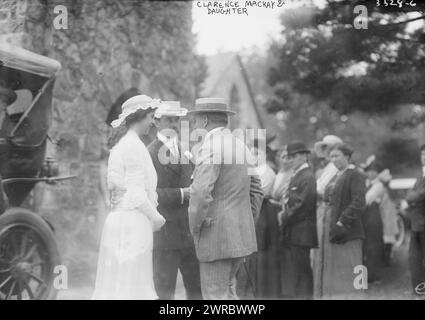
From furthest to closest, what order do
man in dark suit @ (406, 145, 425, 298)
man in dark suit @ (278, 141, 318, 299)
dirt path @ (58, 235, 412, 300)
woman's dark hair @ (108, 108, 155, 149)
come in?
man in dark suit @ (278, 141, 318, 299) < man in dark suit @ (406, 145, 425, 298) < dirt path @ (58, 235, 412, 300) < woman's dark hair @ (108, 108, 155, 149)

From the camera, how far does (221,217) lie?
15.4 ft

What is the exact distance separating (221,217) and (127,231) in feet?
2.25

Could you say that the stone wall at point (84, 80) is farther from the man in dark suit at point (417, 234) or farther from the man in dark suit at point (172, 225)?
the man in dark suit at point (417, 234)

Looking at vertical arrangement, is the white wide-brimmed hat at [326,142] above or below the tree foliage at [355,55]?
below

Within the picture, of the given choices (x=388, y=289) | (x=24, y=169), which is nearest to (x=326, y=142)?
(x=388, y=289)

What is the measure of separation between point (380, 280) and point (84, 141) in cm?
437

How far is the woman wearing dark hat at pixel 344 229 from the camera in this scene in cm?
664

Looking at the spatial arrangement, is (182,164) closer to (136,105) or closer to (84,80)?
(136,105)

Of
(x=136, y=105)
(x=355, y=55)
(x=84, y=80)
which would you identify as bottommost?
(x=136, y=105)

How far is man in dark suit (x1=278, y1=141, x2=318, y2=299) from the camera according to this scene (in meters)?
6.73
